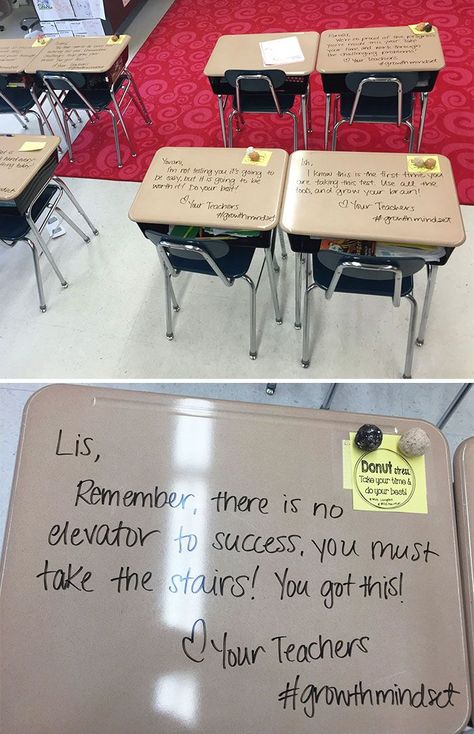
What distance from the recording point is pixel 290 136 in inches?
120

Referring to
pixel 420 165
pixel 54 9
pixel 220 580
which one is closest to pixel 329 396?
pixel 420 165

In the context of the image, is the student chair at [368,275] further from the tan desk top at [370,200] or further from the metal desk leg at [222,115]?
the metal desk leg at [222,115]

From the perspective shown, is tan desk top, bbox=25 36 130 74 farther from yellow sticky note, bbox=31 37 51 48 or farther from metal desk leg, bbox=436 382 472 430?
metal desk leg, bbox=436 382 472 430

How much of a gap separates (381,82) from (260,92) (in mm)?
706

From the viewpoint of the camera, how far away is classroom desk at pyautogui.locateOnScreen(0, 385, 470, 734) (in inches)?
31.7

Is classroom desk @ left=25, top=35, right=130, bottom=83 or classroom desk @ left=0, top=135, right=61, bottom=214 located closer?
classroom desk @ left=0, top=135, right=61, bottom=214

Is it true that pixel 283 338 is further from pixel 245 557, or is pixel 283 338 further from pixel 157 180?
pixel 245 557

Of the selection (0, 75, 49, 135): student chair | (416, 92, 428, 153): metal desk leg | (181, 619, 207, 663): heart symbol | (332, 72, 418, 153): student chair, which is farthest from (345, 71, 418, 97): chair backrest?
(181, 619, 207, 663): heart symbol

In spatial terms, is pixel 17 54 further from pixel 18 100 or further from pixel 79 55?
pixel 79 55

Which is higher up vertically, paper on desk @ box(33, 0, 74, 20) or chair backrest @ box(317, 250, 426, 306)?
paper on desk @ box(33, 0, 74, 20)

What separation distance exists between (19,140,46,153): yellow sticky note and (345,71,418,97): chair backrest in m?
1.57

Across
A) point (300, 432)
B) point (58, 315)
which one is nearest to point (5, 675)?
point (300, 432)

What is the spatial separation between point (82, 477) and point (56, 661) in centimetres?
35

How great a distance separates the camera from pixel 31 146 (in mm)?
2076
